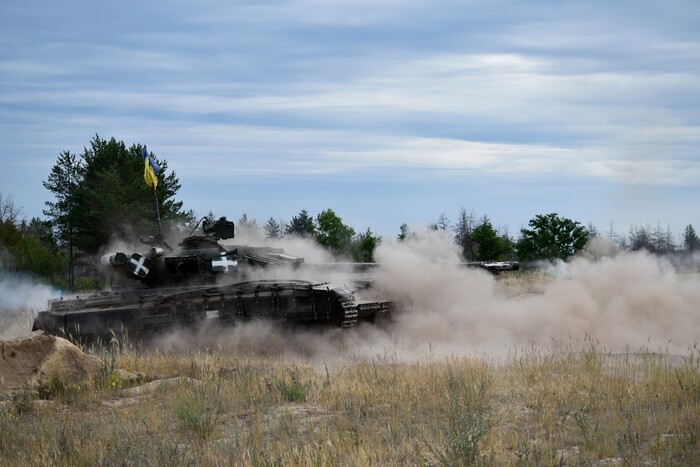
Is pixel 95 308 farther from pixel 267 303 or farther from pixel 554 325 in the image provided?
pixel 554 325

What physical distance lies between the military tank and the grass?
3.05 metres

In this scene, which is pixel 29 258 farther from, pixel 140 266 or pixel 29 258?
pixel 140 266

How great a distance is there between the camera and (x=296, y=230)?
5372cm

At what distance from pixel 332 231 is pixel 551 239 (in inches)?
448

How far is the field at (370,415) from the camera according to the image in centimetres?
789

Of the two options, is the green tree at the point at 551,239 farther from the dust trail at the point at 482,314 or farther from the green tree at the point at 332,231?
the dust trail at the point at 482,314

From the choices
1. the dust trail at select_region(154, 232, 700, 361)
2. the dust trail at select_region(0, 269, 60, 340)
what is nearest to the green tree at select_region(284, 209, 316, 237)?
the dust trail at select_region(0, 269, 60, 340)

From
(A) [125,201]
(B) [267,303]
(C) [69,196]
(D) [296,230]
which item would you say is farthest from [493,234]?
(B) [267,303]

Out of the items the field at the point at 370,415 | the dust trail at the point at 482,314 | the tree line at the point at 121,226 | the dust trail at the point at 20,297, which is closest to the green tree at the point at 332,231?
the tree line at the point at 121,226

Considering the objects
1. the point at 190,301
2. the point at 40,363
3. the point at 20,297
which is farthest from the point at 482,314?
the point at 20,297

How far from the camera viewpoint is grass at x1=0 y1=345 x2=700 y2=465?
788 centimetres

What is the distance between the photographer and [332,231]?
45406mm

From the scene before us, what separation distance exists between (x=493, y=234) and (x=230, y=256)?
99.9ft

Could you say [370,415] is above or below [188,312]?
below
